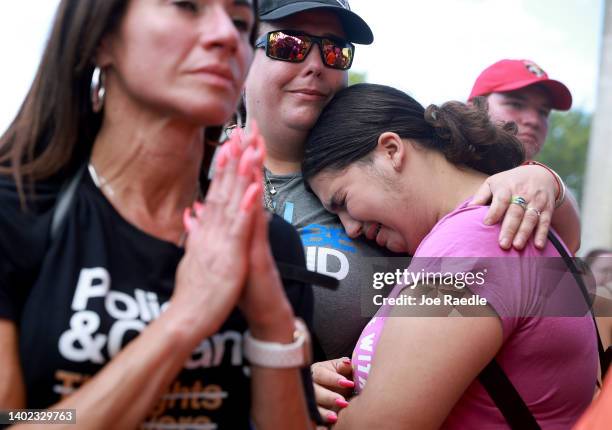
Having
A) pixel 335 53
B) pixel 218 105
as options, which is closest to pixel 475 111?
pixel 335 53

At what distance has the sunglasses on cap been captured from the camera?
320 centimetres

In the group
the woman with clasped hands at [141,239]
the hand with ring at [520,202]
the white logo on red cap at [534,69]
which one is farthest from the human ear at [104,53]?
the white logo on red cap at [534,69]

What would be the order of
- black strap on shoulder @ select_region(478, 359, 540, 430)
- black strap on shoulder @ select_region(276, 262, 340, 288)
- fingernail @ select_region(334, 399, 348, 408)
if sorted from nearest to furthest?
black strap on shoulder @ select_region(276, 262, 340, 288) → black strap on shoulder @ select_region(478, 359, 540, 430) → fingernail @ select_region(334, 399, 348, 408)

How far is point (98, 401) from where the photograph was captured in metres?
1.47

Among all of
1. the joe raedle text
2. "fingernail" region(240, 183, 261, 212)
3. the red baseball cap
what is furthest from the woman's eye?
the red baseball cap

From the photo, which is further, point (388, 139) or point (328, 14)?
point (328, 14)

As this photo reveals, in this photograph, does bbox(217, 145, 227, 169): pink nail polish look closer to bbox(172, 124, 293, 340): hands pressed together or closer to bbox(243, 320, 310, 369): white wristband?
bbox(172, 124, 293, 340): hands pressed together

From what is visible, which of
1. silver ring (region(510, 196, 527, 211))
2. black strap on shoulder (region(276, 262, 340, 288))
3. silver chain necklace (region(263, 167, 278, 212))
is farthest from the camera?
silver chain necklace (region(263, 167, 278, 212))

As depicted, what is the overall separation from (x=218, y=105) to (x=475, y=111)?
162 cm

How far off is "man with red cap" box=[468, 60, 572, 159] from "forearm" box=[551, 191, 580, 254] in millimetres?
1600

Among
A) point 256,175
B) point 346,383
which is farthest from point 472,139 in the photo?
point 256,175

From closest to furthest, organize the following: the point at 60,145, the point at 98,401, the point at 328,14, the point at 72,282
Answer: the point at 98,401
the point at 72,282
the point at 60,145
the point at 328,14

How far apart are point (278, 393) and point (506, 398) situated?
87 centimetres

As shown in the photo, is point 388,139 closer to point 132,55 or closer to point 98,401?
point 132,55
